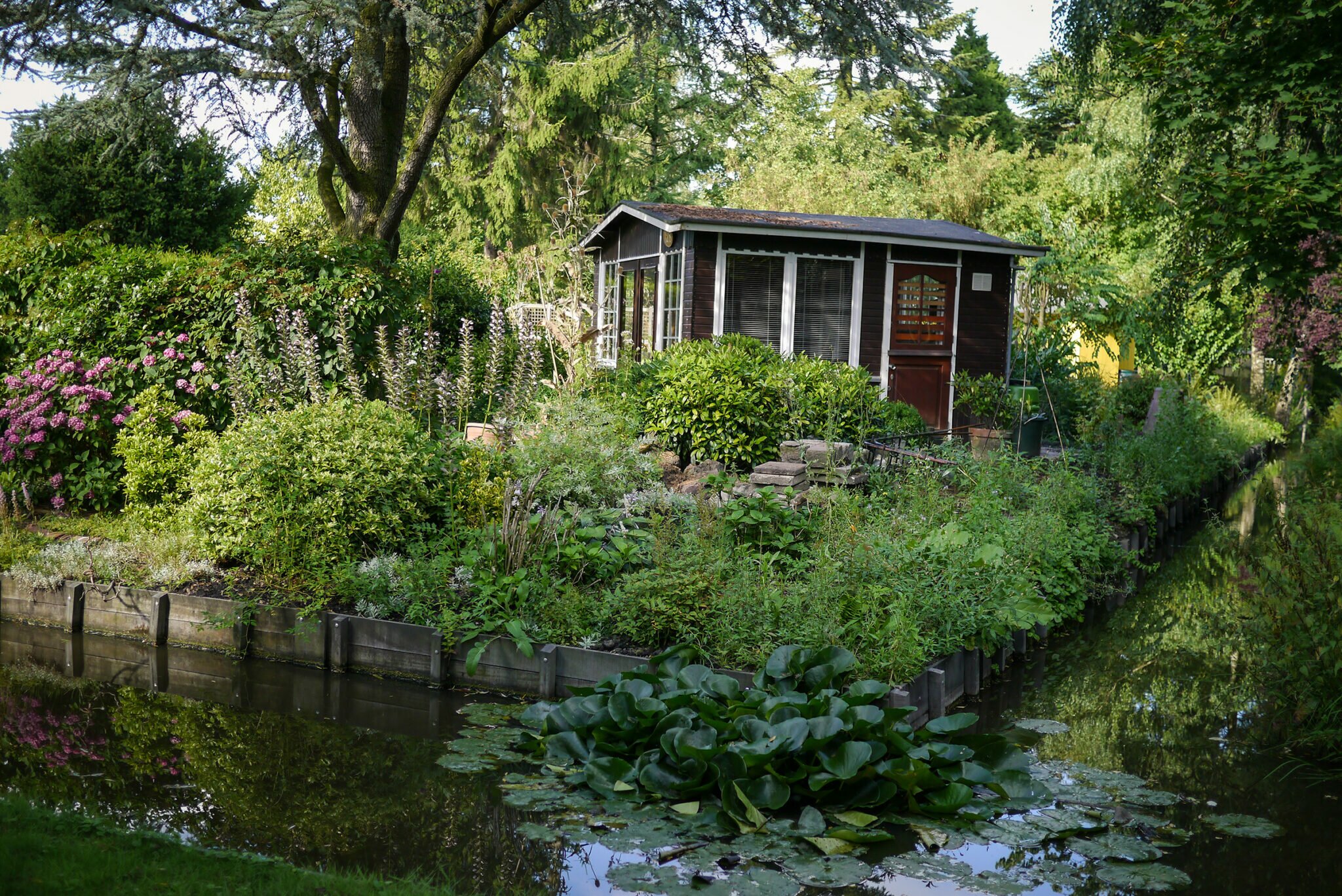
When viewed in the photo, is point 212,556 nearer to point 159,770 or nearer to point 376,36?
point 159,770

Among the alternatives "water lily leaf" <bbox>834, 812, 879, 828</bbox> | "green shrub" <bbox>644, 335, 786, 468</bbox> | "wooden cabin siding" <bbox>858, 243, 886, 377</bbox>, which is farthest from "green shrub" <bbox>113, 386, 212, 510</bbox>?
"wooden cabin siding" <bbox>858, 243, 886, 377</bbox>

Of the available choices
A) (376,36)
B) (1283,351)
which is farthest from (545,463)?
(1283,351)

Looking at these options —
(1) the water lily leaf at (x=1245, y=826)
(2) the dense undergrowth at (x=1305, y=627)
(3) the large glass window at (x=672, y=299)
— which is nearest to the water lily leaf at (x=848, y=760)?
(1) the water lily leaf at (x=1245, y=826)

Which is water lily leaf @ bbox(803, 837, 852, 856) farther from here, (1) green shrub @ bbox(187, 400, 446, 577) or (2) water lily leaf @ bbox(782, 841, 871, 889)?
(1) green shrub @ bbox(187, 400, 446, 577)

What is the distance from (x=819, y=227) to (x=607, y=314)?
14.2ft

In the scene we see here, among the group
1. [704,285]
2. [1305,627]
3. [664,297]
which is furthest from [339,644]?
[664,297]

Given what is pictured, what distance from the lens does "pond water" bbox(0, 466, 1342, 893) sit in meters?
4.07

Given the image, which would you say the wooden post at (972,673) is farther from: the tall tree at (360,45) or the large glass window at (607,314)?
the large glass window at (607,314)

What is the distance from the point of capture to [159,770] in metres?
4.87

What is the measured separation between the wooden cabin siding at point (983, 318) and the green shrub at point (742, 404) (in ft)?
12.0

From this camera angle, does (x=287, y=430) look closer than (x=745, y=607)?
No

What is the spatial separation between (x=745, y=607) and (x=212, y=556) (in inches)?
145

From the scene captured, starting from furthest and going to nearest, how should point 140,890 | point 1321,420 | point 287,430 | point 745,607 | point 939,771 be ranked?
1. point 1321,420
2. point 287,430
3. point 745,607
4. point 939,771
5. point 140,890

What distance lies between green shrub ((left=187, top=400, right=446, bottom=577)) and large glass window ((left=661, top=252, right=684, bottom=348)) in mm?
6776
